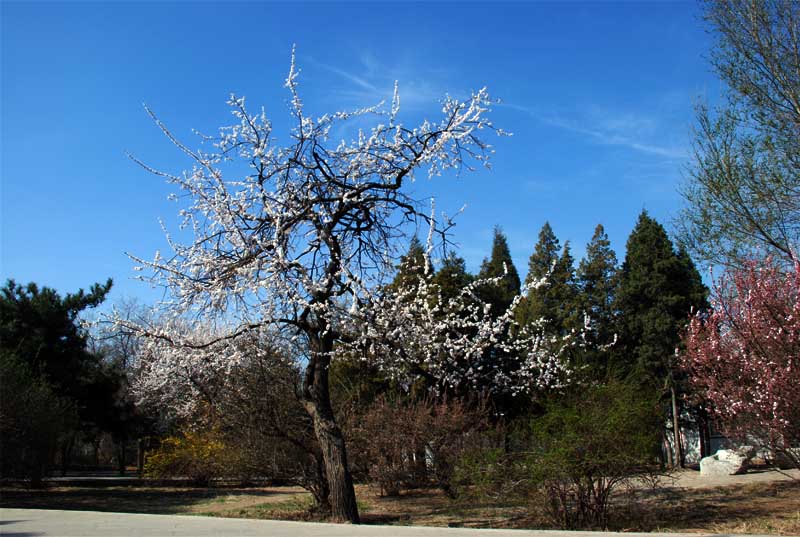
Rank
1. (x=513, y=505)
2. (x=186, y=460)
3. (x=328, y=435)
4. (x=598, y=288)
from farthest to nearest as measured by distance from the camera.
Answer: (x=598, y=288) → (x=186, y=460) → (x=513, y=505) → (x=328, y=435)

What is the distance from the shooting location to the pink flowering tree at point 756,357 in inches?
351

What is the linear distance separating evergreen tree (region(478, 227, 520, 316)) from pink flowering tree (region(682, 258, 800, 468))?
959cm

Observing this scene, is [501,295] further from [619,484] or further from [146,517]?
[146,517]

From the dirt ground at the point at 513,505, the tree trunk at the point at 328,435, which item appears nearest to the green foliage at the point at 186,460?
the dirt ground at the point at 513,505

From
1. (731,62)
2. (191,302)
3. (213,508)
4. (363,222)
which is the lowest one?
(213,508)

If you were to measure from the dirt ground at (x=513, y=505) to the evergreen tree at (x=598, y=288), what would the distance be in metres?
11.8

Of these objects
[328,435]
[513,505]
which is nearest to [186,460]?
[328,435]

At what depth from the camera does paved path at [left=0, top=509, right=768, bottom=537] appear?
481 centimetres

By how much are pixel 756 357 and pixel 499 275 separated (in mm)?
19813

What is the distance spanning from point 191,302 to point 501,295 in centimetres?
2024

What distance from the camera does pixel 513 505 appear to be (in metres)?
8.76

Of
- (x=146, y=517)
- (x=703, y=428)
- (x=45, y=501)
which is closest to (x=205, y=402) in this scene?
(x=45, y=501)

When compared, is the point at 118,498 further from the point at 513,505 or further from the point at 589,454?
the point at 589,454

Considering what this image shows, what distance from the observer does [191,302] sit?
8.63 meters
